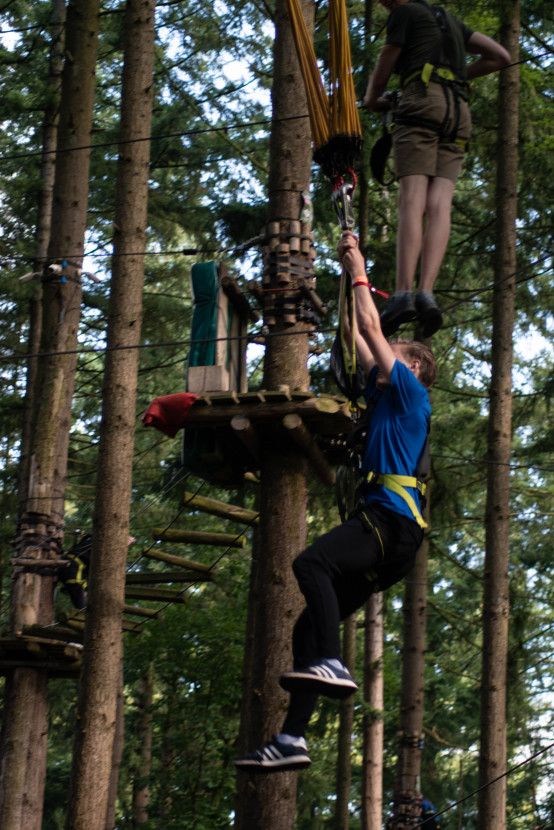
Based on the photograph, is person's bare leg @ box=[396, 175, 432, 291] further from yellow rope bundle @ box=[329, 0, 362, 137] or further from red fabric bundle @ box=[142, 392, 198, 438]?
red fabric bundle @ box=[142, 392, 198, 438]

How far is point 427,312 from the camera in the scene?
5379mm

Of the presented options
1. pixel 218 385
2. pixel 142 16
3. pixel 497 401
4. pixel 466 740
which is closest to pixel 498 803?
pixel 497 401

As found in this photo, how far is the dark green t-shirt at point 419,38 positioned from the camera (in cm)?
546

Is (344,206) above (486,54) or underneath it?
underneath

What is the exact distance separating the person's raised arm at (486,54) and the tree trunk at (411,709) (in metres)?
6.92

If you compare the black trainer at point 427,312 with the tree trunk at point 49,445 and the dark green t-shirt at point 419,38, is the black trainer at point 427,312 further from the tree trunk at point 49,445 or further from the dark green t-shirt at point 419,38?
the tree trunk at point 49,445

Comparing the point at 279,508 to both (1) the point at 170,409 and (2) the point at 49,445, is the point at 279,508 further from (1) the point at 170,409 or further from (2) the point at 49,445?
(2) the point at 49,445

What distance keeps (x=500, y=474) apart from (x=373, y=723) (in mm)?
6160

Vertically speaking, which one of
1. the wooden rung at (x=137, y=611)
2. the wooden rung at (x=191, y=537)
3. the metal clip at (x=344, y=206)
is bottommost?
the wooden rung at (x=137, y=611)

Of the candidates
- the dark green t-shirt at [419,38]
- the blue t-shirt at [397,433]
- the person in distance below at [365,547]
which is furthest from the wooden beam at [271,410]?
the blue t-shirt at [397,433]

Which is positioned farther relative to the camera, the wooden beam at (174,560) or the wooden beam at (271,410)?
the wooden beam at (174,560)

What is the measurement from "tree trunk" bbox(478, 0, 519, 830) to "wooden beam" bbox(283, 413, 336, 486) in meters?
2.54

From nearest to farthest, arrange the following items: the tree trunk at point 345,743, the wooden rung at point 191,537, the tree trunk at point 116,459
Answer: the tree trunk at point 116,459, the wooden rung at point 191,537, the tree trunk at point 345,743

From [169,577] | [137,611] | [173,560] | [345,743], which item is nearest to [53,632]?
[137,611]
